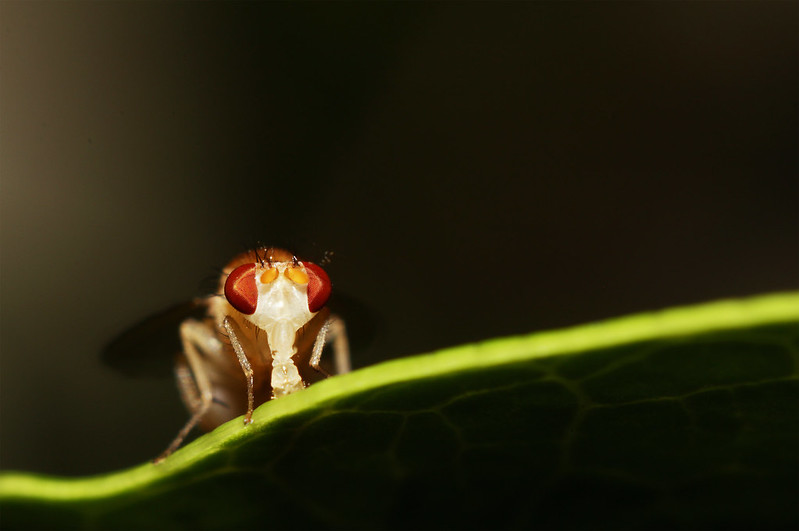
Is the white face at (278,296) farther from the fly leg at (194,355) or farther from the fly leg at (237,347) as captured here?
the fly leg at (194,355)

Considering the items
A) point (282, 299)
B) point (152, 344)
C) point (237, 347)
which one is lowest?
point (237, 347)

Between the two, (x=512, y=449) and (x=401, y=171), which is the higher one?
(x=401, y=171)

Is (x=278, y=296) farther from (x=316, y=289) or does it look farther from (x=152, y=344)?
(x=152, y=344)

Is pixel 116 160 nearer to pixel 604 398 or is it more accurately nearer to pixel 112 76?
pixel 112 76

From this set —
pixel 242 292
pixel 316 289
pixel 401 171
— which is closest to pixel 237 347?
pixel 242 292

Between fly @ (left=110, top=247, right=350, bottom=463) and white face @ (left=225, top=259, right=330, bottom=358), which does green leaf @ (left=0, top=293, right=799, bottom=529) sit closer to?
fly @ (left=110, top=247, right=350, bottom=463)

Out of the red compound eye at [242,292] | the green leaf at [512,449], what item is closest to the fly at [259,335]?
the red compound eye at [242,292]
